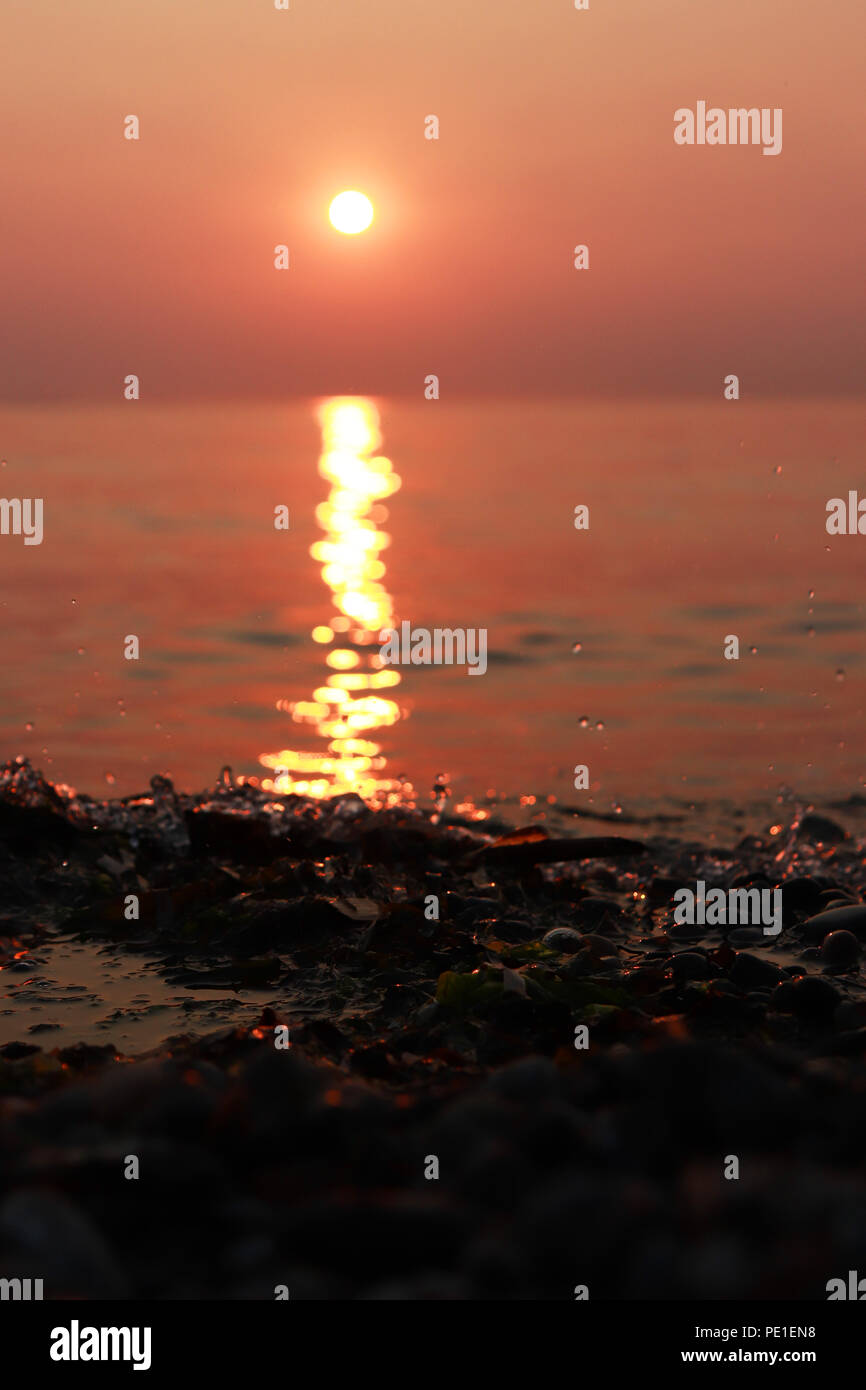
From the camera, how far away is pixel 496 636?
20.5 meters

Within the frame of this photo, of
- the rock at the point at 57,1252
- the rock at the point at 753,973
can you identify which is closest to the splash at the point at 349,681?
the rock at the point at 753,973

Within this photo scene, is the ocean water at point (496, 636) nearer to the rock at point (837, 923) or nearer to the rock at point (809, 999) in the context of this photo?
the rock at point (837, 923)

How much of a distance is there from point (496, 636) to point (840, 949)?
13975 mm

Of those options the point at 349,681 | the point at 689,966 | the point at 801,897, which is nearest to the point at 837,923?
the point at 801,897

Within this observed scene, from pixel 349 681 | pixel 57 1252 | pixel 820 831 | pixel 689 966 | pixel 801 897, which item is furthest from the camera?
pixel 349 681

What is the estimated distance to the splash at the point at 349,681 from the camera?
12.8 meters

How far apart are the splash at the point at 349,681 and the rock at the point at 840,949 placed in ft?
16.0

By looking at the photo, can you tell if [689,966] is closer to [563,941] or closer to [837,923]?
[563,941]

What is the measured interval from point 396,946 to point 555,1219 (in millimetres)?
3859

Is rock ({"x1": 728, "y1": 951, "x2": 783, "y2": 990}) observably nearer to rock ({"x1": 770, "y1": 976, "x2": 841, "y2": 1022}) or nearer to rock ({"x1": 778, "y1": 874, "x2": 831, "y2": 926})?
rock ({"x1": 770, "y1": 976, "x2": 841, "y2": 1022})

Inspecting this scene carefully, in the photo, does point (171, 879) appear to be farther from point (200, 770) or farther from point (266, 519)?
point (266, 519)

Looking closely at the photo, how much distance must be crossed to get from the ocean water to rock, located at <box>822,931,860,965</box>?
15.1 feet
